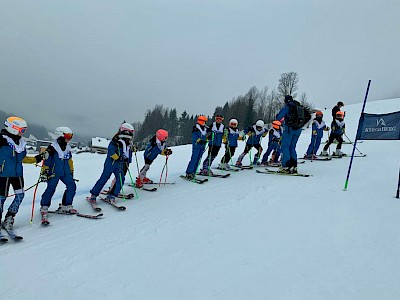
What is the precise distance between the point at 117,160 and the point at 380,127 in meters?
6.54

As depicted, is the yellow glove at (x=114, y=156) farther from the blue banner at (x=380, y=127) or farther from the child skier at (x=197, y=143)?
the blue banner at (x=380, y=127)

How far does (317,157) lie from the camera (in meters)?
13.8

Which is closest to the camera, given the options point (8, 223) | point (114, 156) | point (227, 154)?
point (8, 223)

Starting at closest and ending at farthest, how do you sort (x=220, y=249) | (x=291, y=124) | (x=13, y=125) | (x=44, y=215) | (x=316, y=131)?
(x=220, y=249), (x=13, y=125), (x=44, y=215), (x=291, y=124), (x=316, y=131)

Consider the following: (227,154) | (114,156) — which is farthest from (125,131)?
(227,154)

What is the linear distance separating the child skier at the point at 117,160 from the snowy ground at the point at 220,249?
551mm

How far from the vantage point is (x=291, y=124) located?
380 inches

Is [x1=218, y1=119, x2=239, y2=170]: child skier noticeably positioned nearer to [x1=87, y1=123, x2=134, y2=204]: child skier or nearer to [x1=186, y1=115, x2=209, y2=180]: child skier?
[x1=186, y1=115, x2=209, y2=180]: child skier

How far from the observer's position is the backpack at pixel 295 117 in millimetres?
9578

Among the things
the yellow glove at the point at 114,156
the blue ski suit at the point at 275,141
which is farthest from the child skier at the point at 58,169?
the blue ski suit at the point at 275,141

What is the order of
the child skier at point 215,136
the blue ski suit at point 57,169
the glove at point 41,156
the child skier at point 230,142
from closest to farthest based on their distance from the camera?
the glove at point 41,156
the blue ski suit at point 57,169
the child skier at point 215,136
the child skier at point 230,142

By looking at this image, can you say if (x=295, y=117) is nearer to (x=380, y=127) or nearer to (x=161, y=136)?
(x=380, y=127)

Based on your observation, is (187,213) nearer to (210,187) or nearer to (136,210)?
(136,210)

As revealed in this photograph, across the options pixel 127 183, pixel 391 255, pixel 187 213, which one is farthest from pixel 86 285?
pixel 127 183
